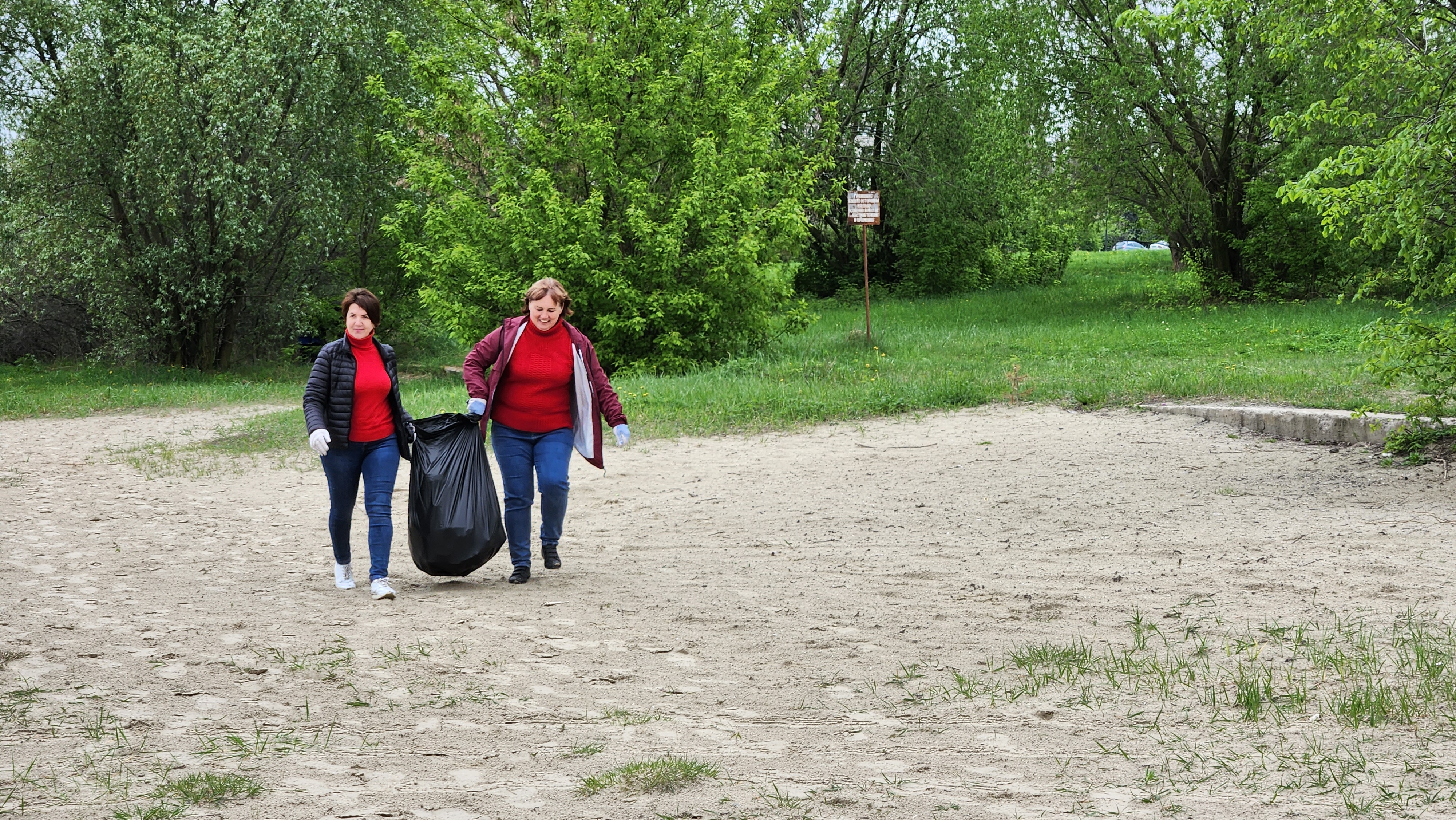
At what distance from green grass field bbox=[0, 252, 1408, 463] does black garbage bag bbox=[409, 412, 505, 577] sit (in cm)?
591

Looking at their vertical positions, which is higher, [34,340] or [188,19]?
[188,19]

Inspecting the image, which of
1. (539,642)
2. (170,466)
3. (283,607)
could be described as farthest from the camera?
(170,466)

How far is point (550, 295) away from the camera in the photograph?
691 cm

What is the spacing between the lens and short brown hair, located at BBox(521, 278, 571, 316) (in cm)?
689

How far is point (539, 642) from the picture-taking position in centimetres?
561

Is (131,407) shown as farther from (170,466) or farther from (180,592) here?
(180,592)

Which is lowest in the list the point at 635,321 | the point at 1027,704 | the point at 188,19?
the point at 1027,704

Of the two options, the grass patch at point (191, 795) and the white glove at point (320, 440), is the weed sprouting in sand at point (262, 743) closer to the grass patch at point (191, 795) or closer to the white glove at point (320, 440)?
the grass patch at point (191, 795)

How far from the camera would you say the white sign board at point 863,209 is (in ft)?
65.6

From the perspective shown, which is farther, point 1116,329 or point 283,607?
point 1116,329

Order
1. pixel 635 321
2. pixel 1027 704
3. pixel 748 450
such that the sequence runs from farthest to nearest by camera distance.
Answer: pixel 635 321 < pixel 748 450 < pixel 1027 704

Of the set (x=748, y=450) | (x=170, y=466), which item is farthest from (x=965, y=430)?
(x=170, y=466)

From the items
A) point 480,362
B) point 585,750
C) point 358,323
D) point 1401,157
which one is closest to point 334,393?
point 358,323

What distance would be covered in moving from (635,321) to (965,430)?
7637 mm
